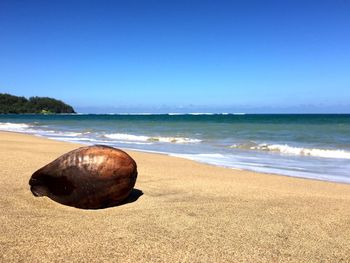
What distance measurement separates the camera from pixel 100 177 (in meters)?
3.71

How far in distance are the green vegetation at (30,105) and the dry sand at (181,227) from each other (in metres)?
136

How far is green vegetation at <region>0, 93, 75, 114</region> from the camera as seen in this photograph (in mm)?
129300

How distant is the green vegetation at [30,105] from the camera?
12930 centimetres

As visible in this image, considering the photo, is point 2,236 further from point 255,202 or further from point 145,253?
point 255,202

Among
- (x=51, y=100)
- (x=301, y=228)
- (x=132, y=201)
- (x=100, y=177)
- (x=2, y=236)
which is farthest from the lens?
(x=51, y=100)

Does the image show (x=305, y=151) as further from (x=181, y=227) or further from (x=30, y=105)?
(x=30, y=105)

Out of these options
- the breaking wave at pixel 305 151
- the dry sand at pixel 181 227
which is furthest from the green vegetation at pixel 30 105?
the dry sand at pixel 181 227

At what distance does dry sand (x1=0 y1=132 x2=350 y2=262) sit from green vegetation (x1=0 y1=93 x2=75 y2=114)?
136 metres

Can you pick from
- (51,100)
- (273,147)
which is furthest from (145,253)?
(51,100)

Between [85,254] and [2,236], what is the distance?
734 mm

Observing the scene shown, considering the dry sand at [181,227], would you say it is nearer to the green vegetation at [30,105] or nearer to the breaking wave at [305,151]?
the breaking wave at [305,151]

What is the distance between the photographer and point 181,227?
3314mm

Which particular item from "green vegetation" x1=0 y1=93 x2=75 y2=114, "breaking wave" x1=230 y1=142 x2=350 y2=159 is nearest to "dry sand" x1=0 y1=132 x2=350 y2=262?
"breaking wave" x1=230 y1=142 x2=350 y2=159

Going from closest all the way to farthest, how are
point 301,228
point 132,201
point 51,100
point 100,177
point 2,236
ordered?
point 2,236
point 301,228
point 100,177
point 132,201
point 51,100
